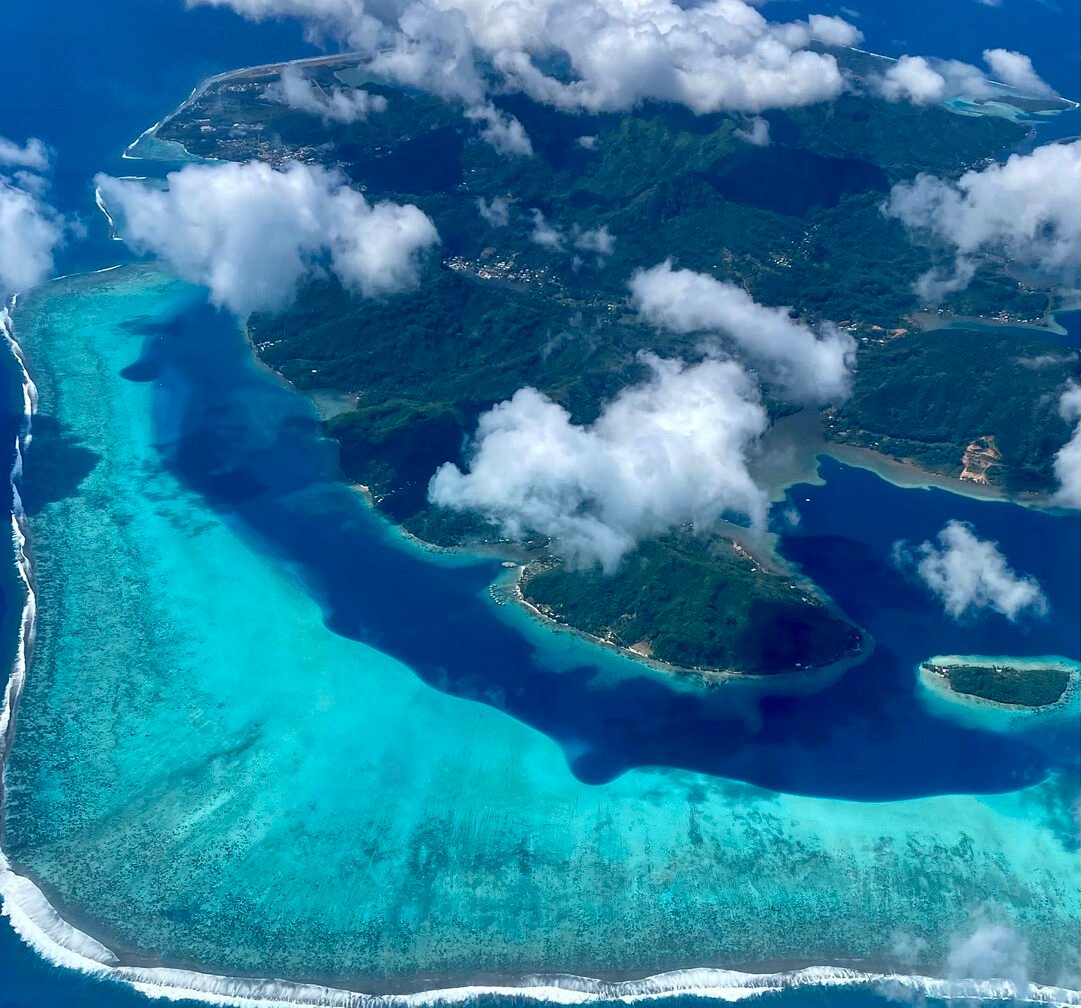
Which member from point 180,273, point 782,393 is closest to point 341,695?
point 782,393

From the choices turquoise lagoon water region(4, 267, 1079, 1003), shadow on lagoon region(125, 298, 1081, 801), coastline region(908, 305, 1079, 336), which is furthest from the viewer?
coastline region(908, 305, 1079, 336)

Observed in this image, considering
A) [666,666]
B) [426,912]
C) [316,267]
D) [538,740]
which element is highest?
[316,267]

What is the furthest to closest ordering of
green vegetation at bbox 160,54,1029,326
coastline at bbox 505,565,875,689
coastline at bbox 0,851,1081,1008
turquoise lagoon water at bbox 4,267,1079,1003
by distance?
green vegetation at bbox 160,54,1029,326
coastline at bbox 505,565,875,689
turquoise lagoon water at bbox 4,267,1079,1003
coastline at bbox 0,851,1081,1008

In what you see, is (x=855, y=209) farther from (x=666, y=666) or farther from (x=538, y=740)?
(x=538, y=740)

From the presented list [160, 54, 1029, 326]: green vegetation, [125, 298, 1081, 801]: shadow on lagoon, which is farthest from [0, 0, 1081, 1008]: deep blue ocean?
[160, 54, 1029, 326]: green vegetation

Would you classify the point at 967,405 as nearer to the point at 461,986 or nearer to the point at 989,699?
the point at 989,699

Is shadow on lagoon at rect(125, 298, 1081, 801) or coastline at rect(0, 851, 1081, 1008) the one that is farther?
shadow on lagoon at rect(125, 298, 1081, 801)

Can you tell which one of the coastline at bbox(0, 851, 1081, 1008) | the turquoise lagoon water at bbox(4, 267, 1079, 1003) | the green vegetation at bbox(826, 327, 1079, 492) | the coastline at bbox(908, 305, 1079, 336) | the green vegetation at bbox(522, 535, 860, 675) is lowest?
the coastline at bbox(0, 851, 1081, 1008)

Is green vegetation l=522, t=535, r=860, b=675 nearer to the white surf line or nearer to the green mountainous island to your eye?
the green mountainous island
